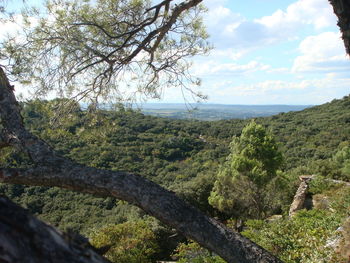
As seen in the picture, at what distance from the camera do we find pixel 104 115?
15.0 ft

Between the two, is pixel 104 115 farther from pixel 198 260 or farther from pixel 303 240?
pixel 303 240

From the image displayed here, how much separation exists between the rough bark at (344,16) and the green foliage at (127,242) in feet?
21.4

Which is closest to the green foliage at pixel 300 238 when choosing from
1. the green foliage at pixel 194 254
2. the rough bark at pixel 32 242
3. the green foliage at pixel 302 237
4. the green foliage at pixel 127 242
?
the green foliage at pixel 302 237

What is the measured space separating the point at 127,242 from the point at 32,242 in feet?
25.3

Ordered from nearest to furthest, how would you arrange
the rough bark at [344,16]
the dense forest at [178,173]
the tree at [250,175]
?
the rough bark at [344,16], the dense forest at [178,173], the tree at [250,175]

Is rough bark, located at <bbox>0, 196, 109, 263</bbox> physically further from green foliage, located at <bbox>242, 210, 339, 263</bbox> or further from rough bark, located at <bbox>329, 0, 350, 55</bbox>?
green foliage, located at <bbox>242, 210, 339, 263</bbox>

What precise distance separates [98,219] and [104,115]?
17.5 metres

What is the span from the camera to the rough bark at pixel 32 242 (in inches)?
37.9

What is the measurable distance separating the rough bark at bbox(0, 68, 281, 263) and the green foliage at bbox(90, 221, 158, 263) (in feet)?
17.2

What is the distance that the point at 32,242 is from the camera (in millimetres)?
982

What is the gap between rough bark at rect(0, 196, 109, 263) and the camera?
0.96 metres

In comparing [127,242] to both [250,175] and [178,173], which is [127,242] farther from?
[178,173]

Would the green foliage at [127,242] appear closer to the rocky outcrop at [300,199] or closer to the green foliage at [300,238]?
the green foliage at [300,238]

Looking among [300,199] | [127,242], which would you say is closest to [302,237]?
[127,242]
